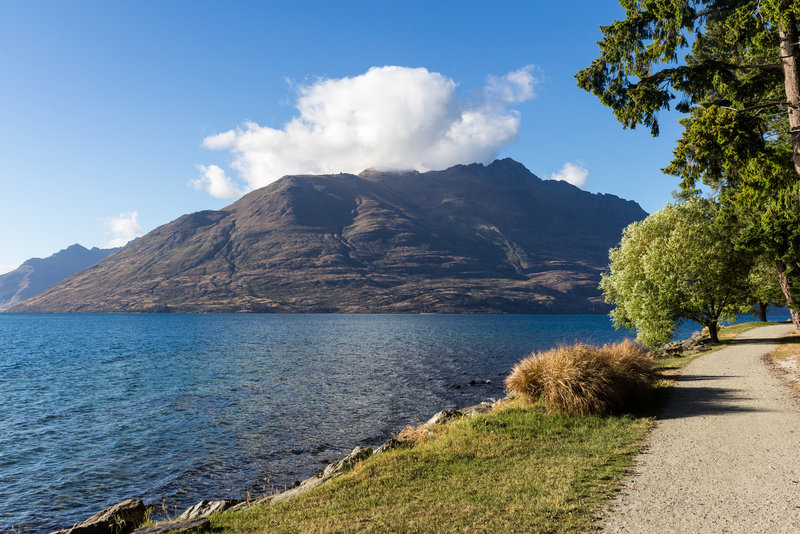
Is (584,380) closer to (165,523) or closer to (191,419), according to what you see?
(165,523)

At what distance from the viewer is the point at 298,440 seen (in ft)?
81.7

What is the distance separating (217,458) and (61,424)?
14.9 m

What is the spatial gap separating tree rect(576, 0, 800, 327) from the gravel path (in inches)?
287

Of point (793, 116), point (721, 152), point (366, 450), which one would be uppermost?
point (793, 116)

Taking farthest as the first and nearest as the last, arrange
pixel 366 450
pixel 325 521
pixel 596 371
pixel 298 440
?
pixel 298 440 < pixel 596 371 < pixel 366 450 < pixel 325 521

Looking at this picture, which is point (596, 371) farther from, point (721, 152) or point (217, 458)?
point (217, 458)

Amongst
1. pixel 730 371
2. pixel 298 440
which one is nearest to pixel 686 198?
pixel 730 371

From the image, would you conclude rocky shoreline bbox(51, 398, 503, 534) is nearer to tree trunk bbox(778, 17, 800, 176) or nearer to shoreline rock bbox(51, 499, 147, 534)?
shoreline rock bbox(51, 499, 147, 534)

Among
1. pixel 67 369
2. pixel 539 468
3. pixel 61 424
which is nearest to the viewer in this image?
pixel 539 468

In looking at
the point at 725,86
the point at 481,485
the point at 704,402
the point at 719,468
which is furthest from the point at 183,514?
the point at 725,86

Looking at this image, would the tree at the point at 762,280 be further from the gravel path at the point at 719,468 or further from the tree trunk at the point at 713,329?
the gravel path at the point at 719,468

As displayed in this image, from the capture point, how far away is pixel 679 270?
3553 cm

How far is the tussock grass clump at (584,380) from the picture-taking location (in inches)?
683

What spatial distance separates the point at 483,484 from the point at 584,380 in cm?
849
